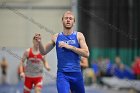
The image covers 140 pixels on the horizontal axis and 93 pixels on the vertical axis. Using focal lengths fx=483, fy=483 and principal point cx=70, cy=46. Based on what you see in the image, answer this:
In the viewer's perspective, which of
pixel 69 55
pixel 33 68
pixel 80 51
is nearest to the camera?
pixel 80 51

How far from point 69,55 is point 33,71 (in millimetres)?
3032

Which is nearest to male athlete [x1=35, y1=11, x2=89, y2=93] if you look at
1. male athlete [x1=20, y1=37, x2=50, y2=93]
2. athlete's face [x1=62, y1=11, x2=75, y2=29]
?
athlete's face [x1=62, y1=11, x2=75, y2=29]

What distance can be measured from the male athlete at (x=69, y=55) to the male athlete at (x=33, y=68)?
2.70 m

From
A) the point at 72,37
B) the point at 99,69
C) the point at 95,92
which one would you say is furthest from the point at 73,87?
the point at 99,69

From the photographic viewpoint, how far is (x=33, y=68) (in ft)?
33.0

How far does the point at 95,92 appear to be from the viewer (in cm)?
1709

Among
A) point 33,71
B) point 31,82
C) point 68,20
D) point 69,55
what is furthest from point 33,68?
point 68,20

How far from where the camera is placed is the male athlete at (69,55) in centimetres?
716

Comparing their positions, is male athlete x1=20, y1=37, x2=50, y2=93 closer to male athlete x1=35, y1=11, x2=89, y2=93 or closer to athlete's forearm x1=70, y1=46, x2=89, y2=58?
male athlete x1=35, y1=11, x2=89, y2=93

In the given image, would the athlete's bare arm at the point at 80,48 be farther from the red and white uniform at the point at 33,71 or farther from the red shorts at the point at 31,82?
the red shorts at the point at 31,82

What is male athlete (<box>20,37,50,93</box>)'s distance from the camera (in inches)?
394

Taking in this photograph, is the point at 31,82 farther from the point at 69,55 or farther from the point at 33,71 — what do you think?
the point at 69,55

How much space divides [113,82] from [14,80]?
5751 mm

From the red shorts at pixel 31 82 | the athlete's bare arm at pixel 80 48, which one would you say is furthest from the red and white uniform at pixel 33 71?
the athlete's bare arm at pixel 80 48
